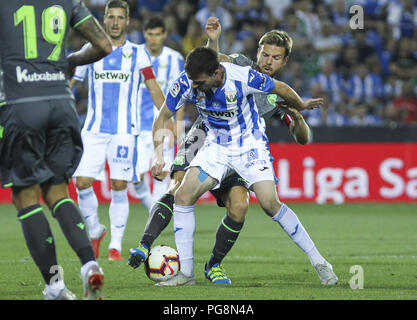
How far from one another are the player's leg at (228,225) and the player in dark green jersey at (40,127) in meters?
1.75

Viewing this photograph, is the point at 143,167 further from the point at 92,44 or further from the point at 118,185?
the point at 92,44

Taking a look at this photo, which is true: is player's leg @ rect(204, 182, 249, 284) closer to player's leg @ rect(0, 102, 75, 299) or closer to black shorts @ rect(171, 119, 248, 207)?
black shorts @ rect(171, 119, 248, 207)

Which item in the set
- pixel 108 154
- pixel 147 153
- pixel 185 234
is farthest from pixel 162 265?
pixel 147 153

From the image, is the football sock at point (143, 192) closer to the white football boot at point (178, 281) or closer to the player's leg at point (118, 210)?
the player's leg at point (118, 210)

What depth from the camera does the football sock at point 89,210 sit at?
8.02 m

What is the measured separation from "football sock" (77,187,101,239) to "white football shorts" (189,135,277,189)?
2.03 m

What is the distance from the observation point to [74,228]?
4.91 meters

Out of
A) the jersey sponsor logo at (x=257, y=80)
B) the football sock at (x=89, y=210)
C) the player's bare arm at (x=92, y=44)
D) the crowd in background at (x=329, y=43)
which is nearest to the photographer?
the player's bare arm at (x=92, y=44)

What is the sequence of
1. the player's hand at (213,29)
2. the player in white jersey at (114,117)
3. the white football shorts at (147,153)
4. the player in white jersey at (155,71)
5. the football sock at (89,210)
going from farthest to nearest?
the player in white jersey at (155,71) → the white football shorts at (147,153) → the player in white jersey at (114,117) → the football sock at (89,210) → the player's hand at (213,29)

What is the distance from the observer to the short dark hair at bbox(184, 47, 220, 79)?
5820mm

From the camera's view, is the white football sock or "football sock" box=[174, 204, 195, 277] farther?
"football sock" box=[174, 204, 195, 277]

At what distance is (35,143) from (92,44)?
2.40 feet

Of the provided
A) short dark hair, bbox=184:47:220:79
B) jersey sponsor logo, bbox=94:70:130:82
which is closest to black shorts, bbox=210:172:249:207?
short dark hair, bbox=184:47:220:79

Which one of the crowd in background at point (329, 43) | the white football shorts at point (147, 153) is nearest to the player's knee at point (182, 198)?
the white football shorts at point (147, 153)
